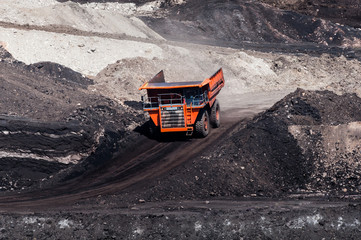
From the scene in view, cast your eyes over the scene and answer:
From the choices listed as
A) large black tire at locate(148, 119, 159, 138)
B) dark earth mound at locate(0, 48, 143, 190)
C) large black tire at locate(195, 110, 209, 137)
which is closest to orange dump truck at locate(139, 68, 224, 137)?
large black tire at locate(195, 110, 209, 137)

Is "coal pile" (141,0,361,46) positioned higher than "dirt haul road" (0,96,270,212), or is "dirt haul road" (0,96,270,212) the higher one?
"coal pile" (141,0,361,46)

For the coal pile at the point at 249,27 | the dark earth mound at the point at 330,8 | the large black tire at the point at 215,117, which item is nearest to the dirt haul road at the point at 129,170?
the large black tire at the point at 215,117

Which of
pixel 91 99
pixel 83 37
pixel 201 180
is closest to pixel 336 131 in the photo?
pixel 201 180

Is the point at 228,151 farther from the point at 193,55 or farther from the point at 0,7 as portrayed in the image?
the point at 0,7

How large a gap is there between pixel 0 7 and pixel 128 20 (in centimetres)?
930

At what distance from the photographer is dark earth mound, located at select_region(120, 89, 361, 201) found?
1598 centimetres

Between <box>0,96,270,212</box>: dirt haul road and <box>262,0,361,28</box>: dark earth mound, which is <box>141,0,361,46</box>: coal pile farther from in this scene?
<box>0,96,270,212</box>: dirt haul road

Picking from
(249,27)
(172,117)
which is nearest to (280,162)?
(172,117)

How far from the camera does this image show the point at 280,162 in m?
17.4

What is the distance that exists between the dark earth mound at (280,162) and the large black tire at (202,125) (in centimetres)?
198

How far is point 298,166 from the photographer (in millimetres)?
17141

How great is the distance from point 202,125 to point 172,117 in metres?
1.19

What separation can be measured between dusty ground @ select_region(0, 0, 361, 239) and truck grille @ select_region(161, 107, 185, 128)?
82cm

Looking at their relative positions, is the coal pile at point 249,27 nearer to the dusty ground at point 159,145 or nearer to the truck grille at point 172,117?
the dusty ground at point 159,145
